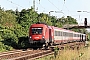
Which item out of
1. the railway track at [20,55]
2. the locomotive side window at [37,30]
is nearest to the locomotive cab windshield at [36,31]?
the locomotive side window at [37,30]

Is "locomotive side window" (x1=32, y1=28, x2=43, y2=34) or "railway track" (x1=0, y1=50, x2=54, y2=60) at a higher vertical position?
"locomotive side window" (x1=32, y1=28, x2=43, y2=34)

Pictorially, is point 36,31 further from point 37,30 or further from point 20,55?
point 20,55

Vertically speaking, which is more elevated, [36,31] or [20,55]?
[36,31]

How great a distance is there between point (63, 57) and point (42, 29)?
1464 centimetres

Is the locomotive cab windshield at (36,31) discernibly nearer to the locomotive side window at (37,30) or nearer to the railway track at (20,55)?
the locomotive side window at (37,30)

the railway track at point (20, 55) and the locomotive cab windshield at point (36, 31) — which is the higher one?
the locomotive cab windshield at point (36, 31)

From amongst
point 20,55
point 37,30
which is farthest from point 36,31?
point 20,55

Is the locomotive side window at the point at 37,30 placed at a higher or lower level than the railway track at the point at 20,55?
higher

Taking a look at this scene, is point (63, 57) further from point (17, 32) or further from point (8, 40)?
point (17, 32)

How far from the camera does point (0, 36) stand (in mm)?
33844

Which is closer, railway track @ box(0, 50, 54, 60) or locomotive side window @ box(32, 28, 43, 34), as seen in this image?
railway track @ box(0, 50, 54, 60)

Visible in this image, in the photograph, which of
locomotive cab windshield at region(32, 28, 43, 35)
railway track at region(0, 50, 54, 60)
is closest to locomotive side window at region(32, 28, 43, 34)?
locomotive cab windshield at region(32, 28, 43, 35)

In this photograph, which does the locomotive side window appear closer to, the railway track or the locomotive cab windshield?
the locomotive cab windshield

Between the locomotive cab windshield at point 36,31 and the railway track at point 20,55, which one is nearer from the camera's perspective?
the railway track at point 20,55
